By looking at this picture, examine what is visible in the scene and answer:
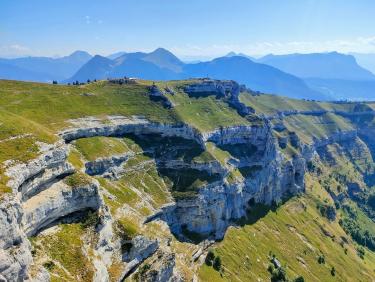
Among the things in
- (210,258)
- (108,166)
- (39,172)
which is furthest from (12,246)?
(210,258)

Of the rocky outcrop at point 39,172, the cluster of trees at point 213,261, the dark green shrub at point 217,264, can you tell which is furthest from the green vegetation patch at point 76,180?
the dark green shrub at point 217,264

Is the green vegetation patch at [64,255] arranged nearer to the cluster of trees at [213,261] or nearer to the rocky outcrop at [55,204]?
the rocky outcrop at [55,204]

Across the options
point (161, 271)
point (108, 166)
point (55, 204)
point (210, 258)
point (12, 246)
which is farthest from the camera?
point (210, 258)

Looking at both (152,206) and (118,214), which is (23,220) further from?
(152,206)

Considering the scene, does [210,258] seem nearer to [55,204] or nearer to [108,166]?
[108,166]

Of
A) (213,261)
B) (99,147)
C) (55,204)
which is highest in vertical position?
(55,204)

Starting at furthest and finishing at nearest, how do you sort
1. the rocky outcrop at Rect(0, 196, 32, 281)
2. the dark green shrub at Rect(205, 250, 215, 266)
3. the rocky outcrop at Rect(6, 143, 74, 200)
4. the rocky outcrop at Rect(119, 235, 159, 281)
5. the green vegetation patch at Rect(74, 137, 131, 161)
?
1. the dark green shrub at Rect(205, 250, 215, 266)
2. the green vegetation patch at Rect(74, 137, 131, 161)
3. the rocky outcrop at Rect(119, 235, 159, 281)
4. the rocky outcrop at Rect(6, 143, 74, 200)
5. the rocky outcrop at Rect(0, 196, 32, 281)

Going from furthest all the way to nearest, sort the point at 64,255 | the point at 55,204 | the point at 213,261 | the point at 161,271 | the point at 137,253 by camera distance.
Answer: the point at 213,261 → the point at 137,253 → the point at 161,271 → the point at 55,204 → the point at 64,255

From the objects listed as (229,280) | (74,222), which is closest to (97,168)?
(74,222)

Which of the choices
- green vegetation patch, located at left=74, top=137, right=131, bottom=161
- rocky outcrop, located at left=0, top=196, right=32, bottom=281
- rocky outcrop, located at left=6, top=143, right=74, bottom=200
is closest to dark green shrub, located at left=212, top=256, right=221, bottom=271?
green vegetation patch, located at left=74, top=137, right=131, bottom=161

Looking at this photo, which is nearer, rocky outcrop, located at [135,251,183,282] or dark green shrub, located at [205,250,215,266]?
rocky outcrop, located at [135,251,183,282]

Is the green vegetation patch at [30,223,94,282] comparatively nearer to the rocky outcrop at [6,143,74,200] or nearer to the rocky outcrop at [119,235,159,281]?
the rocky outcrop at [6,143,74,200]
